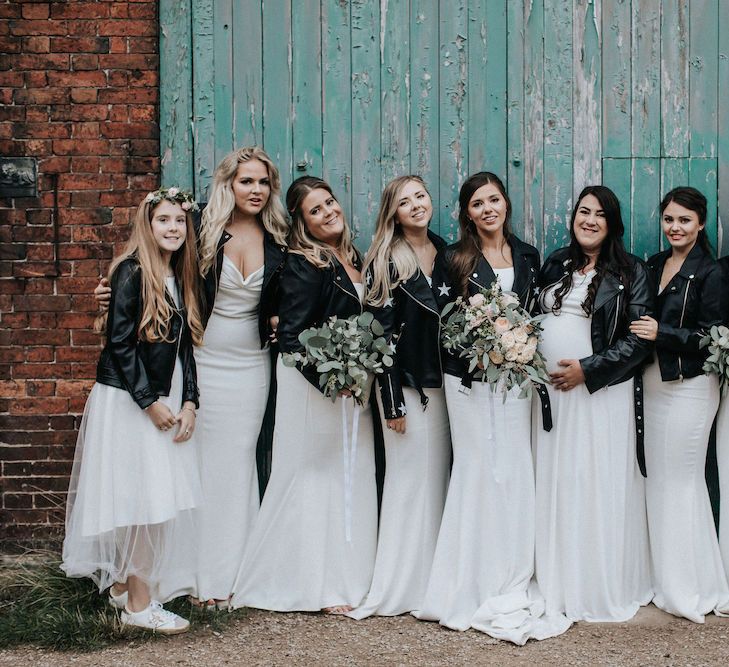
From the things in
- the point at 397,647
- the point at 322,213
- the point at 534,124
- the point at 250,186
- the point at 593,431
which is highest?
the point at 534,124

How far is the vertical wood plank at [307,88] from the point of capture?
513 centimetres

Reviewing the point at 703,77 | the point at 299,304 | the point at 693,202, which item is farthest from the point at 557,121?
the point at 299,304

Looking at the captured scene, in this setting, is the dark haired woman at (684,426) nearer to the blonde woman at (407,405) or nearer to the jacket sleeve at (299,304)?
the blonde woman at (407,405)

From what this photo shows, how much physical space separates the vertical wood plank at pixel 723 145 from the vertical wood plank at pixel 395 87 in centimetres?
178

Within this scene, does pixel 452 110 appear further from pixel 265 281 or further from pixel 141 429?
pixel 141 429

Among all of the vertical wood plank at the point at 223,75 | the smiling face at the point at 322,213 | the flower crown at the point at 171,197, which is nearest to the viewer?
the flower crown at the point at 171,197

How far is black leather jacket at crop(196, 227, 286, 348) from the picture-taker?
4566mm

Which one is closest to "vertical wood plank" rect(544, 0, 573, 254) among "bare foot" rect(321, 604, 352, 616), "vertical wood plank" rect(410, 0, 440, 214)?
"vertical wood plank" rect(410, 0, 440, 214)

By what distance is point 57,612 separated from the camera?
447cm

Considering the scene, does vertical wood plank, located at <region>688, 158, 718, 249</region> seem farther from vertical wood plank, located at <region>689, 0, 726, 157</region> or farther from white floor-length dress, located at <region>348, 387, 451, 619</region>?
white floor-length dress, located at <region>348, 387, 451, 619</region>

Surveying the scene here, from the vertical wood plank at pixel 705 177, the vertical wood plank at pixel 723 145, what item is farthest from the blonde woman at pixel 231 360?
the vertical wood plank at pixel 723 145

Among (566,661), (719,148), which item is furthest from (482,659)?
(719,148)

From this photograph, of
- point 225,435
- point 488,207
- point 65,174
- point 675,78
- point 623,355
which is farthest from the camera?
point 675,78

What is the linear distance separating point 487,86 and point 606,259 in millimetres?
1297
